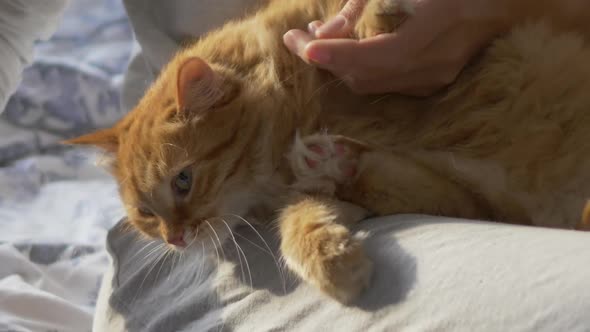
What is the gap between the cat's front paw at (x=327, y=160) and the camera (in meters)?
1.24

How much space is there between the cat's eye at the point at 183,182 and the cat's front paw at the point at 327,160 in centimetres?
22

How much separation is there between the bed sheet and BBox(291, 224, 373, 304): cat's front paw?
73 centimetres

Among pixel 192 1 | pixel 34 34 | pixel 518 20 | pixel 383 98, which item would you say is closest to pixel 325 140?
pixel 383 98

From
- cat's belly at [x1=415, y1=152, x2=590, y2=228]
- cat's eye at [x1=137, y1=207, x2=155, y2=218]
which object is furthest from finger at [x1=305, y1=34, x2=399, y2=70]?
cat's eye at [x1=137, y1=207, x2=155, y2=218]

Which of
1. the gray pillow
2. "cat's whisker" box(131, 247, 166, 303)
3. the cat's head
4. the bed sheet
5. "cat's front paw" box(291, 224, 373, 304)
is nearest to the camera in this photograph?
the gray pillow

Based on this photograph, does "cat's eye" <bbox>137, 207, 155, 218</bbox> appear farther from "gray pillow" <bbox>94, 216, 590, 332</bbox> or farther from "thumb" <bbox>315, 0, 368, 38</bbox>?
"thumb" <bbox>315, 0, 368, 38</bbox>

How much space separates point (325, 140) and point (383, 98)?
0.17m

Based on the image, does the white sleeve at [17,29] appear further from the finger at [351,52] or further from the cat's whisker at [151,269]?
the finger at [351,52]

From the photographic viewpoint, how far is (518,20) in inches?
50.4

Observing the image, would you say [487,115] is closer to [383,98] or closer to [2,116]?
[383,98]

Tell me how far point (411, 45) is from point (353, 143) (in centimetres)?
23

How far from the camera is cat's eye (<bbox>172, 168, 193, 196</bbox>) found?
1.26 meters

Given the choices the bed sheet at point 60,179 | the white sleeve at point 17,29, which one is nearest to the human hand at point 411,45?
the bed sheet at point 60,179

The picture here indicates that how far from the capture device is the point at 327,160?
1.23m
